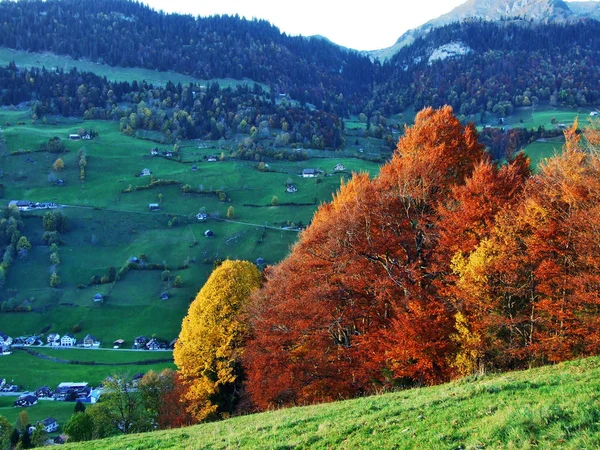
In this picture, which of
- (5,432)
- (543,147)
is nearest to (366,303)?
(5,432)

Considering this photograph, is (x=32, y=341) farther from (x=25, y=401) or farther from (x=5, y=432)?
(x=5, y=432)

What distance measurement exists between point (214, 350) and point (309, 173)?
136569 millimetres

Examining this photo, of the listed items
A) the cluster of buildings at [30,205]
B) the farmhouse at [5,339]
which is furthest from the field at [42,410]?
the cluster of buildings at [30,205]

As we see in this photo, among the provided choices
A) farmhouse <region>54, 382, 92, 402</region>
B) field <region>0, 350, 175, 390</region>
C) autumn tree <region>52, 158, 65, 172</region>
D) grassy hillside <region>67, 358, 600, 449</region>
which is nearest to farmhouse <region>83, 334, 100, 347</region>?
field <region>0, 350, 175, 390</region>

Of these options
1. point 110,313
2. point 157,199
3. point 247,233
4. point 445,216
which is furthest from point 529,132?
point 445,216

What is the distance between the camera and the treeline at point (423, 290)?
27.1m

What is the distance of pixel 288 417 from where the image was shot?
20719 mm

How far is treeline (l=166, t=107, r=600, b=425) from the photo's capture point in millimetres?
27094

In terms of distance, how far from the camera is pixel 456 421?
14461 mm

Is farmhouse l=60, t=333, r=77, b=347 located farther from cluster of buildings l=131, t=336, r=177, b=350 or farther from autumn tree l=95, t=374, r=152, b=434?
autumn tree l=95, t=374, r=152, b=434

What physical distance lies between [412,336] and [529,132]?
183 metres

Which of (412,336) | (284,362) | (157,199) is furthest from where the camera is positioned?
(157,199)

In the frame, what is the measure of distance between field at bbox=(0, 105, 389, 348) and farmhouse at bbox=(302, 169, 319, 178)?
120 inches

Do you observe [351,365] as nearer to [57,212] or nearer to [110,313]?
[110,313]
